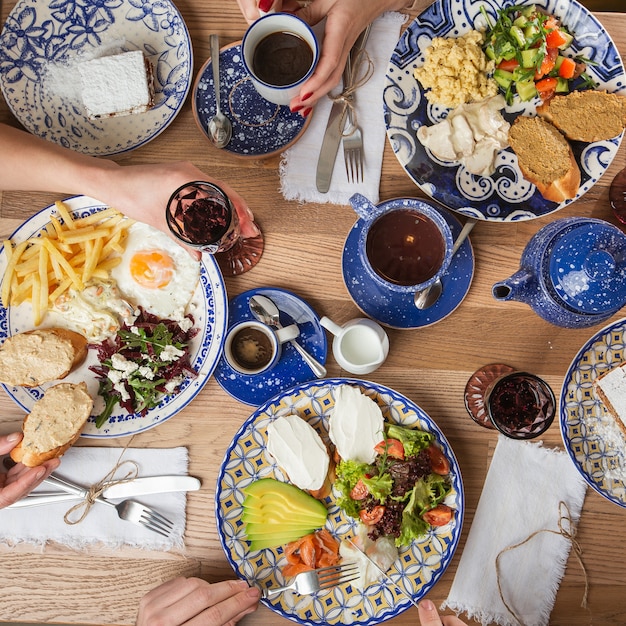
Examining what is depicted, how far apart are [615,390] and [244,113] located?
1.52m

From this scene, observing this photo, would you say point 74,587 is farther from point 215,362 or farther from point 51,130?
point 51,130

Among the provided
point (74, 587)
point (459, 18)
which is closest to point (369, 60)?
point (459, 18)

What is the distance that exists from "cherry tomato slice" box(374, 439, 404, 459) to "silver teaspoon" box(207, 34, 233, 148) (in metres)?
1.11

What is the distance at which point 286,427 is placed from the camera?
1787 mm

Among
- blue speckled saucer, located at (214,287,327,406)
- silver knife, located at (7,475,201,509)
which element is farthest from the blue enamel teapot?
silver knife, located at (7,475,201,509)

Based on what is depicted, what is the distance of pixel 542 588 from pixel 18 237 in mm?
2106

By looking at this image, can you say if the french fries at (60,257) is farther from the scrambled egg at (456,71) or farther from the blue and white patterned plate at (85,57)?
the scrambled egg at (456,71)

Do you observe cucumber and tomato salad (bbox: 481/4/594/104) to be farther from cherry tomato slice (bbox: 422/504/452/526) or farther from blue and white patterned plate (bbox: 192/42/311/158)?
cherry tomato slice (bbox: 422/504/452/526)

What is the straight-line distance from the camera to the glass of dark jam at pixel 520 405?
1754 millimetres

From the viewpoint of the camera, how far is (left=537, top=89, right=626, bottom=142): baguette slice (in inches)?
67.4

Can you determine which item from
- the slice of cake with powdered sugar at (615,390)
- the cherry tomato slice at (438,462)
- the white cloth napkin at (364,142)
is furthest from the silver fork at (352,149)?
the slice of cake with powdered sugar at (615,390)

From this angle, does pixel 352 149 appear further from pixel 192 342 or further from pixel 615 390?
pixel 615 390

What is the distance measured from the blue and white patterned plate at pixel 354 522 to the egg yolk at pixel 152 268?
0.54 metres

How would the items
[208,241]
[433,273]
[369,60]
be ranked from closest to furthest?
[208,241]
[433,273]
[369,60]
